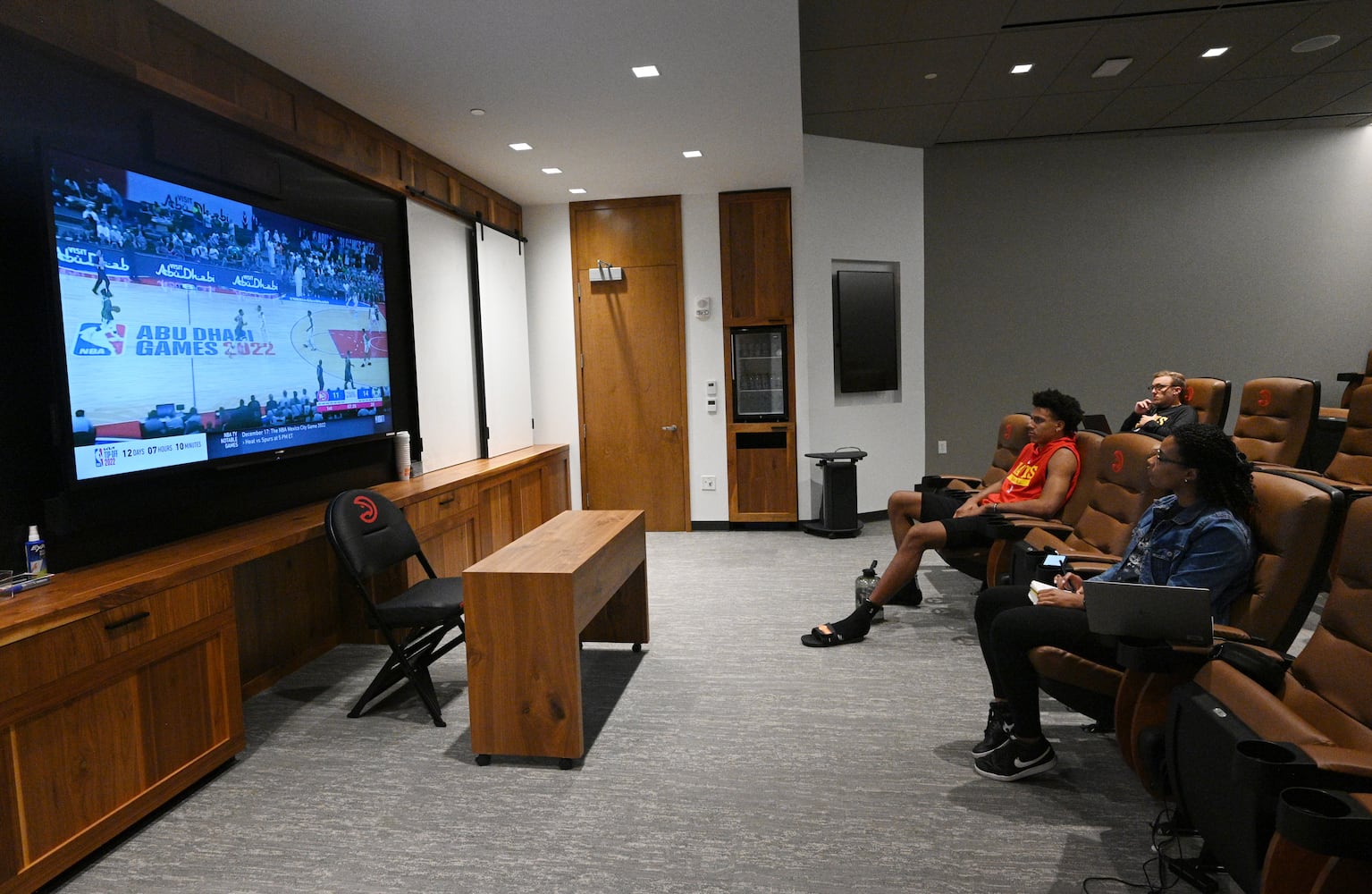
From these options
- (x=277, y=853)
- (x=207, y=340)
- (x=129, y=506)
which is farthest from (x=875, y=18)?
(x=277, y=853)

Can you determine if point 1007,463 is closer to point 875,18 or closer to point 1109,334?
point 875,18

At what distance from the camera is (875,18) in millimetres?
4480

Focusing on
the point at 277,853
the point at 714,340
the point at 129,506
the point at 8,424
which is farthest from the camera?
the point at 714,340

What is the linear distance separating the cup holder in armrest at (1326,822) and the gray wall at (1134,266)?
19.7 feet

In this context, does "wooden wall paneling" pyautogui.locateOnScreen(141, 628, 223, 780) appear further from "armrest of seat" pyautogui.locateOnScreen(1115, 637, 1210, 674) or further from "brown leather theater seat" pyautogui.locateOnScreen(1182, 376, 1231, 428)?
"brown leather theater seat" pyautogui.locateOnScreen(1182, 376, 1231, 428)

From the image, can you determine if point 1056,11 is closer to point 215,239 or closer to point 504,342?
point 504,342

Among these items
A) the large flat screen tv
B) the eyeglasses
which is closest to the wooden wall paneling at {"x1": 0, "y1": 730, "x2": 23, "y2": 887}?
the large flat screen tv

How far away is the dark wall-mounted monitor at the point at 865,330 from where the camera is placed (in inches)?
269

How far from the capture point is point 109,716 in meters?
2.30

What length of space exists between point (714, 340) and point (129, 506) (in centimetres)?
461

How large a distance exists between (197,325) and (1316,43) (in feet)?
21.5

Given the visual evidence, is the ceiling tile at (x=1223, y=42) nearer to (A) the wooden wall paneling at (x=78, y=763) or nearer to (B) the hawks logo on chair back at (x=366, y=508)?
(B) the hawks logo on chair back at (x=366, y=508)

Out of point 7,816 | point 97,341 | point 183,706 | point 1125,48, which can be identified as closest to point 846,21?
point 1125,48

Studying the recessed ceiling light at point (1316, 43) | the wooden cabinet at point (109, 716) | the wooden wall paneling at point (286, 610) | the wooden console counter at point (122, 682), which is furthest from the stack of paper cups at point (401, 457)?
the recessed ceiling light at point (1316, 43)
